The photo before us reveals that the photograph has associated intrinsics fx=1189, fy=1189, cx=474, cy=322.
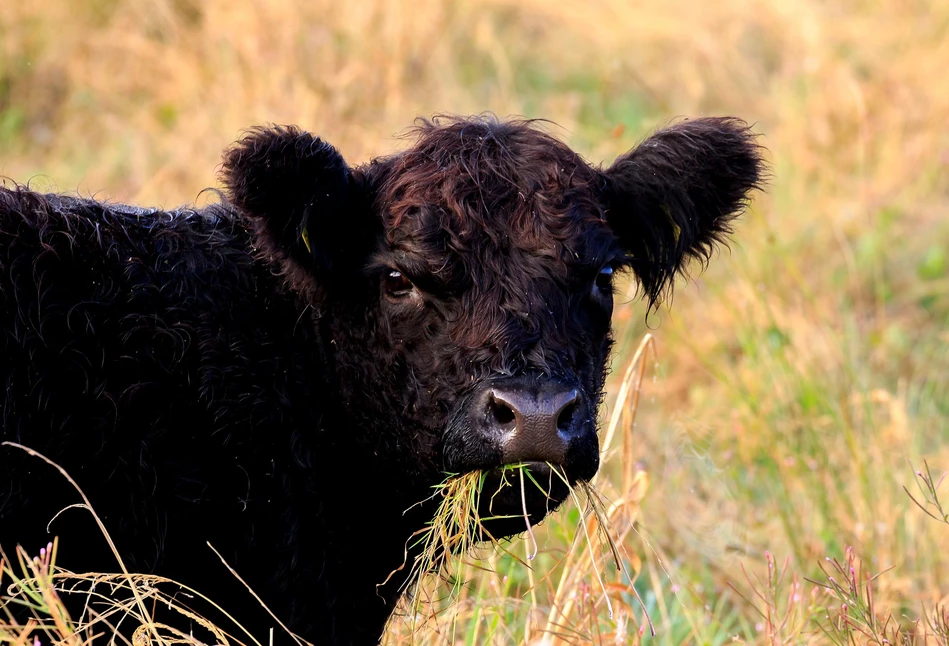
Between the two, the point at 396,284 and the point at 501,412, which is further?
the point at 396,284

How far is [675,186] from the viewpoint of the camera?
397cm

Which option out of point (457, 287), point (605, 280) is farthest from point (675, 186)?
point (457, 287)

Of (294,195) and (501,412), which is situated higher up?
(294,195)

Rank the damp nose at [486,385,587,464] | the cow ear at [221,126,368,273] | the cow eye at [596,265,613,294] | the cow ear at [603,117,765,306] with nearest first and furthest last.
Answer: the damp nose at [486,385,587,464]
the cow ear at [221,126,368,273]
the cow eye at [596,265,613,294]
the cow ear at [603,117,765,306]

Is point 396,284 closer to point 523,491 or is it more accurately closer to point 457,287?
point 457,287

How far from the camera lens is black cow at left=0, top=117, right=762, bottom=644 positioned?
10.3 ft

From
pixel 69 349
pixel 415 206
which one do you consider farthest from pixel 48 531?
pixel 415 206

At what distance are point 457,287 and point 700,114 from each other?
3.04 meters

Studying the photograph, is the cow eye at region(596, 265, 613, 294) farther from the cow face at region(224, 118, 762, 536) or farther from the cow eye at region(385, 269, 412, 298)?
the cow eye at region(385, 269, 412, 298)

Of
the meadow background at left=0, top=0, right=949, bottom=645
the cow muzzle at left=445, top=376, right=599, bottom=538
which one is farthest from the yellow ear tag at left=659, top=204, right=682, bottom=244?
the cow muzzle at left=445, top=376, right=599, bottom=538

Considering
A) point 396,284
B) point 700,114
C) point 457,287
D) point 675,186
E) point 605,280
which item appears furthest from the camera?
point 700,114

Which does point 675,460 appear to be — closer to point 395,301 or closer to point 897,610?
point 897,610

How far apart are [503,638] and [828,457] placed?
2506 mm

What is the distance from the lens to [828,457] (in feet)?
18.8
